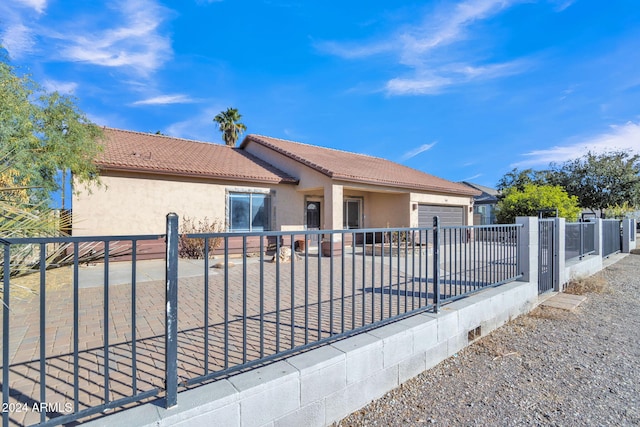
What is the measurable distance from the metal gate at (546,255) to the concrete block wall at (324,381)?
3329mm

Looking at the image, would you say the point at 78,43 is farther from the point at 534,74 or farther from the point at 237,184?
the point at 534,74

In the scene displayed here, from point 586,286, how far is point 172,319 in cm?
919

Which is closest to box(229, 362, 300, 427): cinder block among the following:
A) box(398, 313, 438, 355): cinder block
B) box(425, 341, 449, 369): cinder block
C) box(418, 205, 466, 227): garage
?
box(398, 313, 438, 355): cinder block

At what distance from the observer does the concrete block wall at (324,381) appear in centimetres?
196

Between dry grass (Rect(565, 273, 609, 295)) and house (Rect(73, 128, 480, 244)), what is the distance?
736cm

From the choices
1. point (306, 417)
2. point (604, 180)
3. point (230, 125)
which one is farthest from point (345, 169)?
point (604, 180)

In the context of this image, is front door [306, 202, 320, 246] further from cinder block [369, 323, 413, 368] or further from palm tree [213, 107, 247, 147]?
palm tree [213, 107, 247, 147]

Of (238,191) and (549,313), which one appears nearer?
(549,313)

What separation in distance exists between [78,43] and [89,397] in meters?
10.9

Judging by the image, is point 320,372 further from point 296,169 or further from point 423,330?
point 296,169

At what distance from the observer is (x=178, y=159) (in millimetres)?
12219

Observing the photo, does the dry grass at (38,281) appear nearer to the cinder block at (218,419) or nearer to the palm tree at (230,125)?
the cinder block at (218,419)

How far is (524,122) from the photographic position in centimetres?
1727

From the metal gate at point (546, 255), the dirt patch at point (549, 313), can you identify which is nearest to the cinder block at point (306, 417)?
the dirt patch at point (549, 313)
